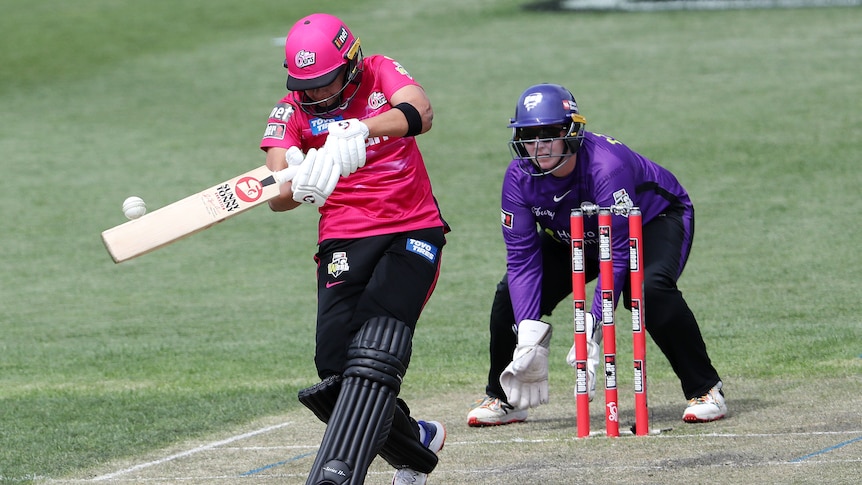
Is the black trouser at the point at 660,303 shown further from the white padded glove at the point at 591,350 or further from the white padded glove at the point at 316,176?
the white padded glove at the point at 316,176

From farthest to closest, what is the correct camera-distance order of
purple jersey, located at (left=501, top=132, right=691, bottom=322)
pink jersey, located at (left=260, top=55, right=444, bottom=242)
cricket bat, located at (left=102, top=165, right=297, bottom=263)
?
purple jersey, located at (left=501, top=132, right=691, bottom=322), pink jersey, located at (left=260, top=55, right=444, bottom=242), cricket bat, located at (left=102, top=165, right=297, bottom=263)

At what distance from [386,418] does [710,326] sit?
16.9ft

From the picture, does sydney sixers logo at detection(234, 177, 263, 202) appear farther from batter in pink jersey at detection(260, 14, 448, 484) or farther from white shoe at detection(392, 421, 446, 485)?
white shoe at detection(392, 421, 446, 485)

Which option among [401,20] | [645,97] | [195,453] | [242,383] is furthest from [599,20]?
[195,453]

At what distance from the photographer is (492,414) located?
23.3ft

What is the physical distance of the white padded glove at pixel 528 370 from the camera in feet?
20.6

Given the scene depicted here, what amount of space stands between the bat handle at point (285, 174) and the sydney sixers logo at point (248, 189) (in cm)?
8

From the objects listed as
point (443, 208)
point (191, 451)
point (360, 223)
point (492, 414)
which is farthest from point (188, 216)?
point (443, 208)

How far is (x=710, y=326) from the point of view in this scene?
968 cm

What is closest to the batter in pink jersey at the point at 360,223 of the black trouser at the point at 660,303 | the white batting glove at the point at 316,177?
the white batting glove at the point at 316,177

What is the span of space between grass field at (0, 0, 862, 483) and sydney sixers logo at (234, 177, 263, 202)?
5.05 feet

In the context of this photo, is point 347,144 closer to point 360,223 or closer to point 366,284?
point 360,223

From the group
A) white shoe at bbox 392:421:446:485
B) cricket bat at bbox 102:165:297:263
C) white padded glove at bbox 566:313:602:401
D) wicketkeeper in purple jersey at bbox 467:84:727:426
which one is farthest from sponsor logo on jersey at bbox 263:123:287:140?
white padded glove at bbox 566:313:602:401

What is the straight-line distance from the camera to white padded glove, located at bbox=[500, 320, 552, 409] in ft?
20.6
